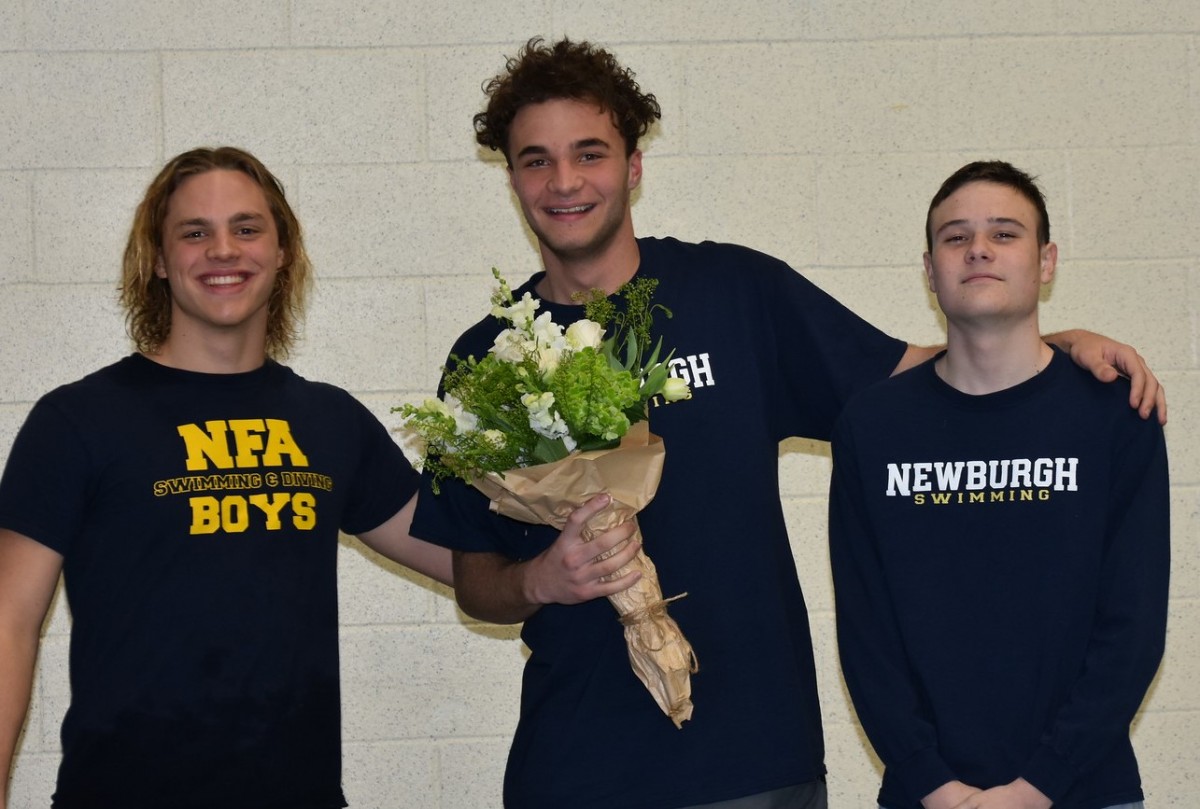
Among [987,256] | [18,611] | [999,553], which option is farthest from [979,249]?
[18,611]

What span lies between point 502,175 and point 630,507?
1.68m

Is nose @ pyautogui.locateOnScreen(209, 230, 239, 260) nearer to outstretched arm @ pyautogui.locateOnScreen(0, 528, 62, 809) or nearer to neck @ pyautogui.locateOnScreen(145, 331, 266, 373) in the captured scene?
neck @ pyautogui.locateOnScreen(145, 331, 266, 373)

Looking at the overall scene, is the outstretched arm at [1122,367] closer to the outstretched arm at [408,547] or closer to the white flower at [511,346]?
the white flower at [511,346]

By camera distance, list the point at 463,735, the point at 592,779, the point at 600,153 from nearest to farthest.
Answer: the point at 592,779
the point at 600,153
the point at 463,735

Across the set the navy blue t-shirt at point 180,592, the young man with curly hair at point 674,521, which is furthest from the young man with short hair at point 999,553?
the navy blue t-shirt at point 180,592

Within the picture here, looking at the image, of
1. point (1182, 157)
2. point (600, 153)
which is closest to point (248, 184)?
point (600, 153)

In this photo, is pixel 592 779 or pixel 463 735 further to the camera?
pixel 463 735

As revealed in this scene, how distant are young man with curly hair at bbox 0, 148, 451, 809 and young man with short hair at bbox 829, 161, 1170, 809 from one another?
1.01m

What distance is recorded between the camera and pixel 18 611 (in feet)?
7.79

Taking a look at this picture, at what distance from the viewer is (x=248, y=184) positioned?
2652 mm

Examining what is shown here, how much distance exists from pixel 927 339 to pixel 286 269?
1782 mm

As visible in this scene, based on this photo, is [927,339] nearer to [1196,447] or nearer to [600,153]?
[1196,447]

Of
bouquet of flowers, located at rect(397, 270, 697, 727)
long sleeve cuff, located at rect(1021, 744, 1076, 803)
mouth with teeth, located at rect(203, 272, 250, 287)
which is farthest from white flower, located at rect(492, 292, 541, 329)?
long sleeve cuff, located at rect(1021, 744, 1076, 803)

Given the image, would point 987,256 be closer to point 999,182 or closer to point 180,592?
point 999,182
